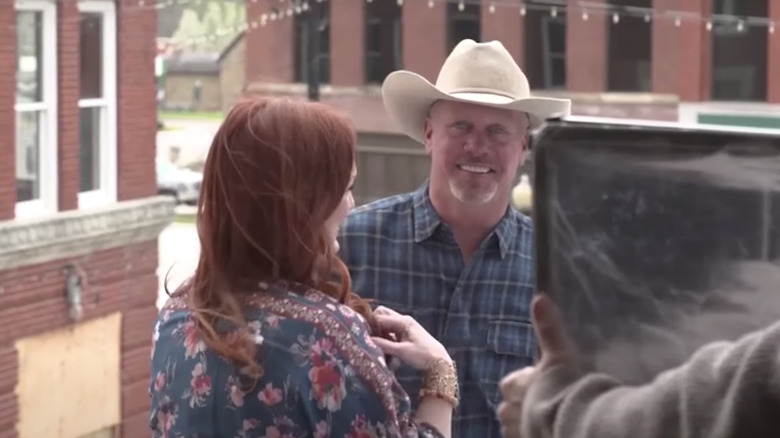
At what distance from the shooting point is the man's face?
2166 mm

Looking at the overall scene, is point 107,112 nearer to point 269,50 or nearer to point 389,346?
point 269,50

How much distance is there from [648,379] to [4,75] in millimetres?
8079

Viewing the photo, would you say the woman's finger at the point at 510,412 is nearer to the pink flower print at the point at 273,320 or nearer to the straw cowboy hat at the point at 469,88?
the pink flower print at the point at 273,320

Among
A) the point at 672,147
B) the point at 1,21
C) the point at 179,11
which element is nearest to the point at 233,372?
the point at 672,147

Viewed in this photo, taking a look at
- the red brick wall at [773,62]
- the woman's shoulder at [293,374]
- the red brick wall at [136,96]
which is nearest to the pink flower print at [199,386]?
the woman's shoulder at [293,374]

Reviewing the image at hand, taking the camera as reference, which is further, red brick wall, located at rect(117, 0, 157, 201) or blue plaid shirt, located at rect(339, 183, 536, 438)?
red brick wall, located at rect(117, 0, 157, 201)

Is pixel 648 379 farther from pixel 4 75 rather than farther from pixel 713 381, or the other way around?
pixel 4 75

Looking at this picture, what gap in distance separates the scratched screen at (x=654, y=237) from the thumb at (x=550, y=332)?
0.01m

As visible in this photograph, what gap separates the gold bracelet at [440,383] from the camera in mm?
1646

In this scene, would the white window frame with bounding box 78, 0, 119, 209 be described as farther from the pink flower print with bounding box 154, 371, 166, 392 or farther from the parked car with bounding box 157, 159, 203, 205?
the pink flower print with bounding box 154, 371, 166, 392

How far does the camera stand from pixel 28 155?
9211 millimetres

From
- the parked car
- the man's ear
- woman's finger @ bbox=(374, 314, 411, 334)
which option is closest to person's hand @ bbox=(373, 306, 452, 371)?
woman's finger @ bbox=(374, 314, 411, 334)

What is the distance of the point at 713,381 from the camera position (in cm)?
107

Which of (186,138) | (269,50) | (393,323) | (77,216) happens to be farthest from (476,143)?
(186,138)
